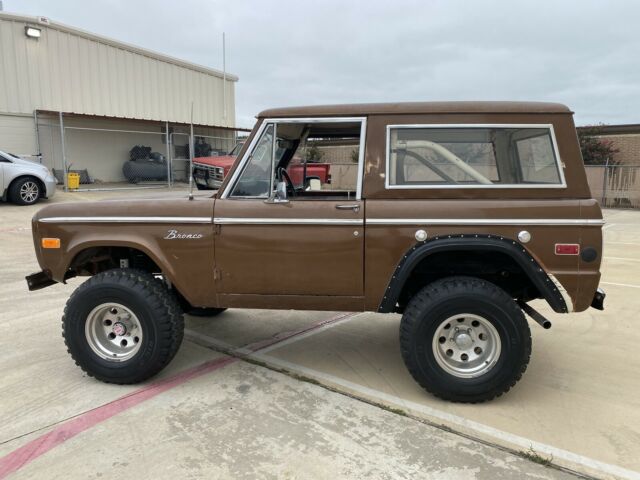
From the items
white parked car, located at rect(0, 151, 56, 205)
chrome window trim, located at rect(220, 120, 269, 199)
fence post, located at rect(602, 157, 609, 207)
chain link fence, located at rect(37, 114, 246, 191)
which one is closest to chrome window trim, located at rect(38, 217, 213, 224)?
chrome window trim, located at rect(220, 120, 269, 199)

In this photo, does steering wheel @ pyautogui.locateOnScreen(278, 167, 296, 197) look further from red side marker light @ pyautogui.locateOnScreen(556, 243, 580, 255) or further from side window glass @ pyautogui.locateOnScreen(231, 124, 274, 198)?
red side marker light @ pyautogui.locateOnScreen(556, 243, 580, 255)

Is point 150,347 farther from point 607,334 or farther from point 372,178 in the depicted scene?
point 607,334

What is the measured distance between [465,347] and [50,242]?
313cm

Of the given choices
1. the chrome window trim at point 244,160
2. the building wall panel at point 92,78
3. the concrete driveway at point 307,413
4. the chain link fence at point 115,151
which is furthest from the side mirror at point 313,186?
the building wall panel at point 92,78

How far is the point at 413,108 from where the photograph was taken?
11.1 feet

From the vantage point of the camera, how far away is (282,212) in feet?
11.2

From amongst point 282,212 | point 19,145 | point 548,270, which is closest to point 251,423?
point 282,212

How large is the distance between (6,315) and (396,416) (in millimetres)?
4227

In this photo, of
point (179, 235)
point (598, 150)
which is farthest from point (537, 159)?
point (598, 150)

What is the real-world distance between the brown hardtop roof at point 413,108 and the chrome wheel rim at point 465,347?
1.43m

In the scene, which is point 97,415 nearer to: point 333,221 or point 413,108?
point 333,221

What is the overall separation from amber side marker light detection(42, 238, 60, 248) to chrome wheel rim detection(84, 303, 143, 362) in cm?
58

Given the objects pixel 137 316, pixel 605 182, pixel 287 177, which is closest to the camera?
pixel 137 316

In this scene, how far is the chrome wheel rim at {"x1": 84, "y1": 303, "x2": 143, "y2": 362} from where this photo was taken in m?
3.61
